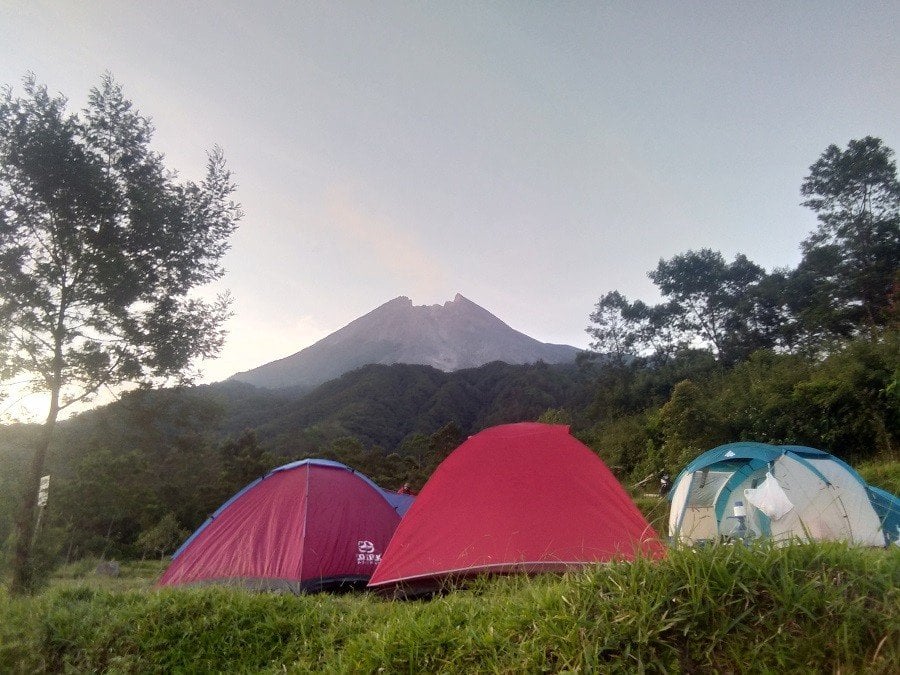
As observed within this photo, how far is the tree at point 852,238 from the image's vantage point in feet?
70.8

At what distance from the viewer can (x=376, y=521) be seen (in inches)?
257

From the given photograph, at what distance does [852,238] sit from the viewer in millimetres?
23031

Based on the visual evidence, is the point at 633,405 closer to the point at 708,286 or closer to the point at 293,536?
the point at 708,286

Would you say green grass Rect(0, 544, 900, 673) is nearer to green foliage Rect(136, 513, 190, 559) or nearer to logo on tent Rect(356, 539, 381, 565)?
logo on tent Rect(356, 539, 381, 565)

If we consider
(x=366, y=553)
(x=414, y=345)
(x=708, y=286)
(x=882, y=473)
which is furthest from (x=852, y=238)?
(x=414, y=345)

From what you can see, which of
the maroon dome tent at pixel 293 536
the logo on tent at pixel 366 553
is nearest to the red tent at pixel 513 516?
the maroon dome tent at pixel 293 536

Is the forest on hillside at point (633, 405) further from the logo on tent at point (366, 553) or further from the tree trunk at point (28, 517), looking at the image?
the logo on tent at point (366, 553)

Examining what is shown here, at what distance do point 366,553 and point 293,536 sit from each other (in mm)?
922

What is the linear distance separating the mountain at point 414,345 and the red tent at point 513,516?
66189mm

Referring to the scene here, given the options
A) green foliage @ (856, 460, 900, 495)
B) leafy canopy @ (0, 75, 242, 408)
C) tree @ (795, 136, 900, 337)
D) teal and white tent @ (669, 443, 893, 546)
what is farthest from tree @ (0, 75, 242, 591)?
tree @ (795, 136, 900, 337)

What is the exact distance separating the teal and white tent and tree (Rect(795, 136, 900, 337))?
56.9 ft

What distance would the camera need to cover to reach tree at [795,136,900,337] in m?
21.6

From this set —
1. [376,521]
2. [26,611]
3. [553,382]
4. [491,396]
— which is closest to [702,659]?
[26,611]

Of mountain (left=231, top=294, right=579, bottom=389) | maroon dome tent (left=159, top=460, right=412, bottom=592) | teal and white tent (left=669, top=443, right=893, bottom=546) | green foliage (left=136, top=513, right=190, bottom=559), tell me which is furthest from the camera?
mountain (left=231, top=294, right=579, bottom=389)
